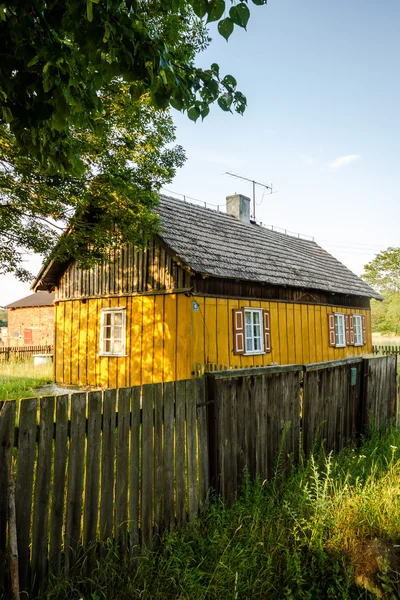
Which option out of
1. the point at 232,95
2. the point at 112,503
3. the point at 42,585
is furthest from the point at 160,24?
the point at 42,585

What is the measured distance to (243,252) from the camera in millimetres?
14828

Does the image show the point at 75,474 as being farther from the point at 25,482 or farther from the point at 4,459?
the point at 4,459

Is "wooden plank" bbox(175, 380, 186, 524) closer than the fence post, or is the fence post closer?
"wooden plank" bbox(175, 380, 186, 524)

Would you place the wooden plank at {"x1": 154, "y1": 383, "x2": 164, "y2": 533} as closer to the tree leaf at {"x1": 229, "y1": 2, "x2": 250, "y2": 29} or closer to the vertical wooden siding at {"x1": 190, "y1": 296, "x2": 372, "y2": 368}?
the tree leaf at {"x1": 229, "y1": 2, "x2": 250, "y2": 29}

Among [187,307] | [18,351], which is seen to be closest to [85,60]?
[187,307]

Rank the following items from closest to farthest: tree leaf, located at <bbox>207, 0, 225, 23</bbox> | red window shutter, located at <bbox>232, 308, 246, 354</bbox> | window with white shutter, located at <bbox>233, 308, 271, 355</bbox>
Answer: tree leaf, located at <bbox>207, 0, 225, 23</bbox> < red window shutter, located at <bbox>232, 308, 246, 354</bbox> < window with white shutter, located at <bbox>233, 308, 271, 355</bbox>

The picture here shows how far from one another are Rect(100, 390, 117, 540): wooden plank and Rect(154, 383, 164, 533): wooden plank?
1.48ft

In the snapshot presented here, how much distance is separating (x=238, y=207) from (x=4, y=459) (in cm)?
1744

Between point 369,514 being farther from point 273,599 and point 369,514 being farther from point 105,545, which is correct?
point 105,545

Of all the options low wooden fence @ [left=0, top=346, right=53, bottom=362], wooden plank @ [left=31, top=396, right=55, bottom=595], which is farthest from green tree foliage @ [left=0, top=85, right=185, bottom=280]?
low wooden fence @ [left=0, top=346, right=53, bottom=362]

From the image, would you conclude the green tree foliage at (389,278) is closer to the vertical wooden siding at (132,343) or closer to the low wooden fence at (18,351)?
the low wooden fence at (18,351)

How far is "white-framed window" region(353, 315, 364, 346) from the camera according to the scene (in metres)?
19.2

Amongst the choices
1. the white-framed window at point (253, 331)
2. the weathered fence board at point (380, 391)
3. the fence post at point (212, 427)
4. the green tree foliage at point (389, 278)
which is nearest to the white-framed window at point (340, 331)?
the white-framed window at point (253, 331)

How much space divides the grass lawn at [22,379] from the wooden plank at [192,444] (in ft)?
27.7
